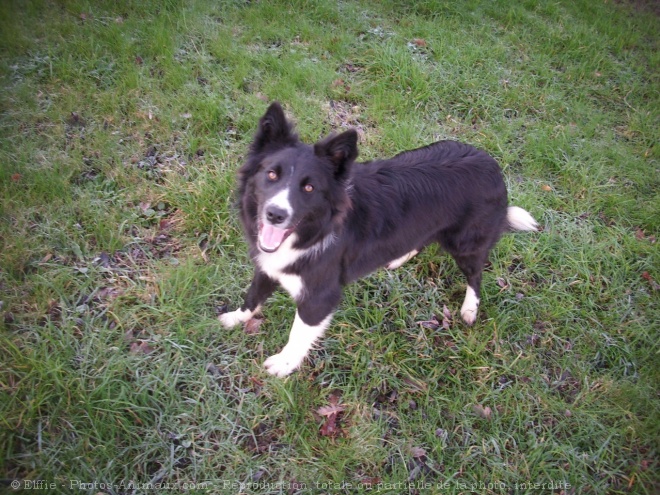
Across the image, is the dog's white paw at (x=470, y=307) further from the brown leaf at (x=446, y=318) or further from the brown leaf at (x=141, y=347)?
the brown leaf at (x=141, y=347)

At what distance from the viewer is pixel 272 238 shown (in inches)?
88.0

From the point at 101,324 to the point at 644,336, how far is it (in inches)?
166

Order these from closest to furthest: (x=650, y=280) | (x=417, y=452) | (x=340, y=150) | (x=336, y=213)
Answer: (x=340, y=150), (x=336, y=213), (x=417, y=452), (x=650, y=280)

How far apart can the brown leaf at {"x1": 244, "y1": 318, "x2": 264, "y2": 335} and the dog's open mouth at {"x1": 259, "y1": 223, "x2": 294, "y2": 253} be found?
2.96ft

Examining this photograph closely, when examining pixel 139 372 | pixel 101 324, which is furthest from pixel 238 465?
pixel 101 324

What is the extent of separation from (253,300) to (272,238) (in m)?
0.77

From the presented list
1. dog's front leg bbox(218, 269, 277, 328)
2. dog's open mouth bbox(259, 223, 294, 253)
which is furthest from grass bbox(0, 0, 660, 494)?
dog's open mouth bbox(259, 223, 294, 253)

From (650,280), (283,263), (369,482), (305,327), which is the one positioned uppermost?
(283,263)

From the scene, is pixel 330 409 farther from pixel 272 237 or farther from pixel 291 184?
pixel 291 184

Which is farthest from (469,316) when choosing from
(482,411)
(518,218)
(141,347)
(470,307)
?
(141,347)

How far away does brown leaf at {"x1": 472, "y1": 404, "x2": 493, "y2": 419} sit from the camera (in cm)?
273

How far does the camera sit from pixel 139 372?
2.56m

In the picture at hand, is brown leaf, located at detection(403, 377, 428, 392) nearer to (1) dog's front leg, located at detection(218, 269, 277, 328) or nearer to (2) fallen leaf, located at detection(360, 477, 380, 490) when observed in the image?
(2) fallen leaf, located at detection(360, 477, 380, 490)

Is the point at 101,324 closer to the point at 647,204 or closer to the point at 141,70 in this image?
the point at 141,70
